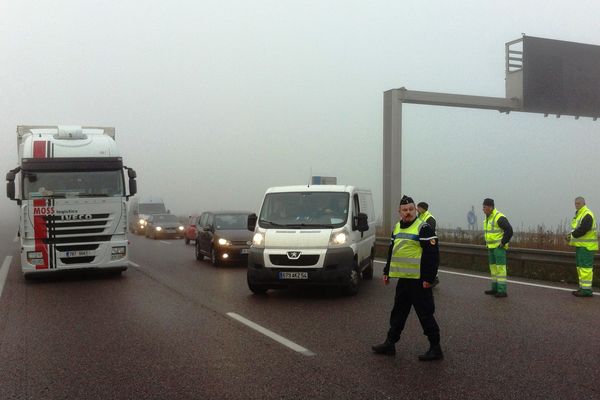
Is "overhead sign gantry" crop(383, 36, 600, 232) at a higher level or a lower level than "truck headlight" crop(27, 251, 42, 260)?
higher

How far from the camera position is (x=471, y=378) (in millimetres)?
5617

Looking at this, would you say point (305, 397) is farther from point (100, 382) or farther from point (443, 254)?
point (443, 254)

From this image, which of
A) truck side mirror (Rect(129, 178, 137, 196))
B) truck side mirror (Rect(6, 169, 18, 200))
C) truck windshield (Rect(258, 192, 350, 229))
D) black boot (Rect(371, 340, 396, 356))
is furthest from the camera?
truck side mirror (Rect(129, 178, 137, 196))

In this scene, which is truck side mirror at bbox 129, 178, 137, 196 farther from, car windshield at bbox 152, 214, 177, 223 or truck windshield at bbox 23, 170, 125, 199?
car windshield at bbox 152, 214, 177, 223

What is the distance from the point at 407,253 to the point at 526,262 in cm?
879

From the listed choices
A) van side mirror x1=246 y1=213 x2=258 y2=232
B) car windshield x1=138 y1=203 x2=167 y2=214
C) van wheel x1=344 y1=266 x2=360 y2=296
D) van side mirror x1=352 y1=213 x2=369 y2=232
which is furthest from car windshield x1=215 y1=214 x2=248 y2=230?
car windshield x1=138 y1=203 x2=167 y2=214

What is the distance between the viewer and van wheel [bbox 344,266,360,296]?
35.3ft

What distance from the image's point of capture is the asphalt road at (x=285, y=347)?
5371 mm

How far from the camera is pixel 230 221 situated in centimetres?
1848

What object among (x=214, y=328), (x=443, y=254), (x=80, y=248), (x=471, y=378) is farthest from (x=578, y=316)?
(x=80, y=248)

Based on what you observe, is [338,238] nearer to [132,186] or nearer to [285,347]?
[285,347]

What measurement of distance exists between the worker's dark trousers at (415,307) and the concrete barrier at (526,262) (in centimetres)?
720

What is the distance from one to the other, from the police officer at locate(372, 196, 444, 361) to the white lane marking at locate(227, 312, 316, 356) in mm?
772

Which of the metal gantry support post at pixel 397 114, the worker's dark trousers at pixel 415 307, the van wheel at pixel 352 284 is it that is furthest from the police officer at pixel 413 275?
the metal gantry support post at pixel 397 114
